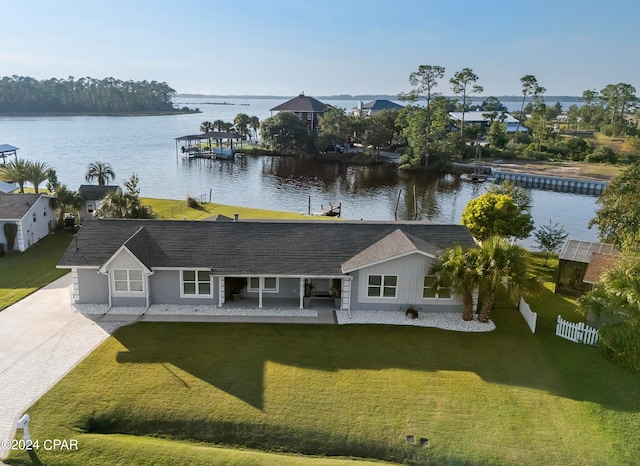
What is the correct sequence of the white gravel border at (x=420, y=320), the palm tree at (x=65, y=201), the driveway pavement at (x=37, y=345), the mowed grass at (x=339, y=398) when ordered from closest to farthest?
the mowed grass at (x=339, y=398) → the driveway pavement at (x=37, y=345) → the white gravel border at (x=420, y=320) → the palm tree at (x=65, y=201)

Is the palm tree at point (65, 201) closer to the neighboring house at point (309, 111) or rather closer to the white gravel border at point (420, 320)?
the white gravel border at point (420, 320)

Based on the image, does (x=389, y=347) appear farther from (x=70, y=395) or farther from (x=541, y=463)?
(x=70, y=395)

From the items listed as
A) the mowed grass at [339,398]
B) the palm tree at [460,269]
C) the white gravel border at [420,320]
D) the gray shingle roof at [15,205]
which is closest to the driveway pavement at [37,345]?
the mowed grass at [339,398]

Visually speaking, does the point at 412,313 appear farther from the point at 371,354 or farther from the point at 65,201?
the point at 65,201

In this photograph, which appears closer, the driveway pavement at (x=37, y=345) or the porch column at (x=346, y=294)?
the driveway pavement at (x=37, y=345)

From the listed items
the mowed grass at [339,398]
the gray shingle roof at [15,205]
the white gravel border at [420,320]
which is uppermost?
the gray shingle roof at [15,205]

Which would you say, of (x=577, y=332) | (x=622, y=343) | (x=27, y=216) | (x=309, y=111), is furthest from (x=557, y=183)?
(x=27, y=216)

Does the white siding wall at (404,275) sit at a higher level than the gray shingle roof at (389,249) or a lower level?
lower

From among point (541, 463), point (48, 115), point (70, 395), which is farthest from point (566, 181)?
point (48, 115)
